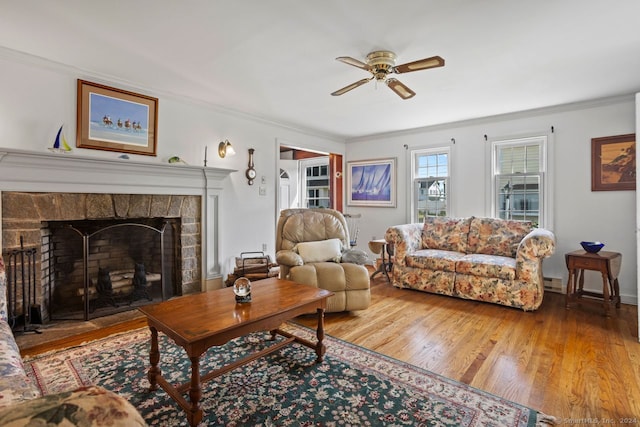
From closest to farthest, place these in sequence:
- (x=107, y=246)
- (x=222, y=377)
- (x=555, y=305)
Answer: (x=222, y=377), (x=107, y=246), (x=555, y=305)

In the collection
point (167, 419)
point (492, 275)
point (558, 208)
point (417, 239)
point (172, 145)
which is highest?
point (172, 145)

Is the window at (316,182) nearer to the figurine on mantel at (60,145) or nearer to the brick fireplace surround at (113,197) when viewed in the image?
the brick fireplace surround at (113,197)

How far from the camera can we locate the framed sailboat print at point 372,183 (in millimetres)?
5590

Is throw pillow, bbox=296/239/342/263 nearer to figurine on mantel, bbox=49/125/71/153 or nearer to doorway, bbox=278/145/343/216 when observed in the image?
figurine on mantel, bbox=49/125/71/153

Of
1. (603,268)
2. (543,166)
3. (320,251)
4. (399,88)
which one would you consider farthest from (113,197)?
(543,166)

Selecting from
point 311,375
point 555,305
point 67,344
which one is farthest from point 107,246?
point 555,305

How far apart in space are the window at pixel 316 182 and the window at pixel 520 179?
3.09 metres

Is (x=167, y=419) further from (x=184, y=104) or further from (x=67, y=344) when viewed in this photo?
(x=184, y=104)

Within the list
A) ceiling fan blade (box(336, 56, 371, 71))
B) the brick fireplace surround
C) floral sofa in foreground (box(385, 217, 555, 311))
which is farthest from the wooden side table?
the brick fireplace surround

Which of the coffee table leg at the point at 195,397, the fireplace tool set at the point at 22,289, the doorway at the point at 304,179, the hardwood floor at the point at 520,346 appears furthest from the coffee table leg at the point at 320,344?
the doorway at the point at 304,179

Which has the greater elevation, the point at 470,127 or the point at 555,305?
the point at 470,127

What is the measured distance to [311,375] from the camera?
7.02ft

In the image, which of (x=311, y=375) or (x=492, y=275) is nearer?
(x=311, y=375)

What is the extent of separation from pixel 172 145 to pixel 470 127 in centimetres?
403
